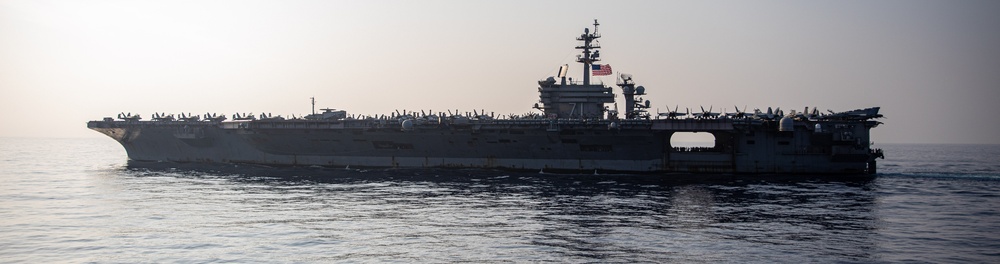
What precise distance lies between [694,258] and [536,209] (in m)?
8.03

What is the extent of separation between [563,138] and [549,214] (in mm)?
14650

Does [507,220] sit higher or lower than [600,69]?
lower

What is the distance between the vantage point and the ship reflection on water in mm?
16484

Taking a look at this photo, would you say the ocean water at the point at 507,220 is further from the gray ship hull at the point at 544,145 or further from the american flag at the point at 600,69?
the american flag at the point at 600,69

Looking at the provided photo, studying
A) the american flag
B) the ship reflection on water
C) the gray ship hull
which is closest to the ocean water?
the ship reflection on water

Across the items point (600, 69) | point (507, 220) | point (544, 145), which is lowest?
point (507, 220)

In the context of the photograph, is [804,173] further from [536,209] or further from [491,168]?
[536,209]

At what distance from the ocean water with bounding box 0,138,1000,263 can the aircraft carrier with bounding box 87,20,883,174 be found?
166 centimetres

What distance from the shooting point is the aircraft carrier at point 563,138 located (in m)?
34.2

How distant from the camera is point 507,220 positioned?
68.2 feet

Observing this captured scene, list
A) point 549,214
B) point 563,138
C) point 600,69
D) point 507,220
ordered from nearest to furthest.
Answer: point 507,220 → point 549,214 → point 563,138 → point 600,69

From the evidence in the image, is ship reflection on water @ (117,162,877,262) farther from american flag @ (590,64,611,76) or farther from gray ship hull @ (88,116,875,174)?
american flag @ (590,64,611,76)

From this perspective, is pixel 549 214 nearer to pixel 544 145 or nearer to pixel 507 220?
pixel 507 220

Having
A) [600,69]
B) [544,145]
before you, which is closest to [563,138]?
[544,145]
